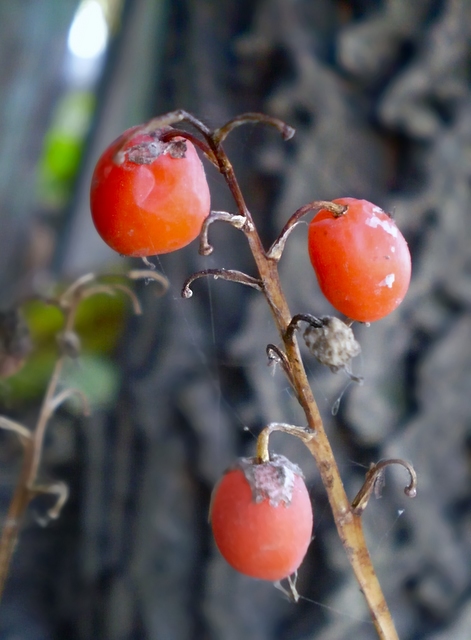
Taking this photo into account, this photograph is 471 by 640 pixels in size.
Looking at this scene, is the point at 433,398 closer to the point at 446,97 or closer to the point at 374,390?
the point at 374,390

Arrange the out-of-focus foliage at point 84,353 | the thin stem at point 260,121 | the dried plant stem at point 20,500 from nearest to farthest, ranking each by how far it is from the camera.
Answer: the thin stem at point 260,121, the dried plant stem at point 20,500, the out-of-focus foliage at point 84,353

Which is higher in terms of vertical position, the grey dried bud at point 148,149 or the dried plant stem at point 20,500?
the grey dried bud at point 148,149

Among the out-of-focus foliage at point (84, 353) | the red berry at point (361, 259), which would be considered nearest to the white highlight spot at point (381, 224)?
the red berry at point (361, 259)

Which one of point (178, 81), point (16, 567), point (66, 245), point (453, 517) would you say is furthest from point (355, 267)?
point (66, 245)

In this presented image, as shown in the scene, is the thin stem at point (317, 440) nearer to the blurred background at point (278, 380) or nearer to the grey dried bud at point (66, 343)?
the blurred background at point (278, 380)

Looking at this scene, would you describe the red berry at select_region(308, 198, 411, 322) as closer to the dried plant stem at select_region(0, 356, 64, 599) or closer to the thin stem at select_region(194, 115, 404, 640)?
the thin stem at select_region(194, 115, 404, 640)

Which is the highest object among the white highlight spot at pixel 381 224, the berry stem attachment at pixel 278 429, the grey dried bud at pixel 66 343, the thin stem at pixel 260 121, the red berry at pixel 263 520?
the thin stem at pixel 260 121

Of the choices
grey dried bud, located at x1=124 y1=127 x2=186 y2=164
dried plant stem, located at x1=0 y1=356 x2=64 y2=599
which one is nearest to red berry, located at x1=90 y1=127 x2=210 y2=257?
grey dried bud, located at x1=124 y1=127 x2=186 y2=164
